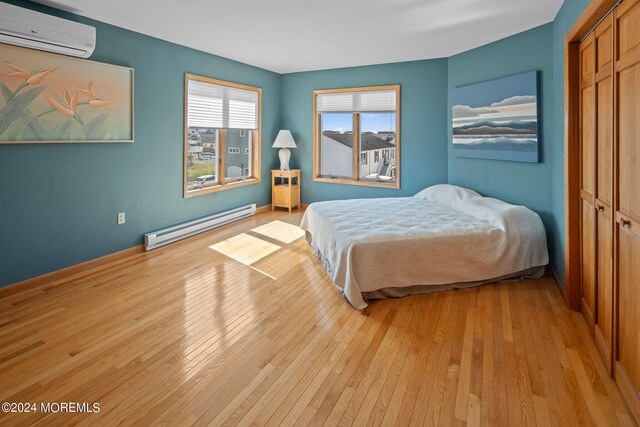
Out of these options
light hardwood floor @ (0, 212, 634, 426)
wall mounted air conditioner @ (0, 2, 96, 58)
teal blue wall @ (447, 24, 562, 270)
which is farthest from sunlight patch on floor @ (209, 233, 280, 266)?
teal blue wall @ (447, 24, 562, 270)

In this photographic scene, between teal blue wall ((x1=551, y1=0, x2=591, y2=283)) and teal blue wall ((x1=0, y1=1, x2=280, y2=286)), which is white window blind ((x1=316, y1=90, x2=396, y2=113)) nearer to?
teal blue wall ((x1=0, y1=1, x2=280, y2=286))

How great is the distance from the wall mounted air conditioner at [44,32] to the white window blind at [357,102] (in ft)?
11.7

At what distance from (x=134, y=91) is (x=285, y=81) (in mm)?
3039

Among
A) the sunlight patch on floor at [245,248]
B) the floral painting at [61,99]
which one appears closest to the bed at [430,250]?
the sunlight patch on floor at [245,248]

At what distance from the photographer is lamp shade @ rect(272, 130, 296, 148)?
632 cm

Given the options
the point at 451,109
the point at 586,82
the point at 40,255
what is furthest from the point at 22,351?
the point at 451,109

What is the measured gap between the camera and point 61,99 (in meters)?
3.29

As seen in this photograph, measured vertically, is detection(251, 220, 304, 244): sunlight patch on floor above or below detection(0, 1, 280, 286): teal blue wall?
below

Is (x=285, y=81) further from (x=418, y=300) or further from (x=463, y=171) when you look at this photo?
(x=418, y=300)

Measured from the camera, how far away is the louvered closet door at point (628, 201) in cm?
172

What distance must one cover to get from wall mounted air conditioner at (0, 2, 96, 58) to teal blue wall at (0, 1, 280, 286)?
27 cm

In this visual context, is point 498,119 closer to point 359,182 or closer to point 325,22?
point 325,22

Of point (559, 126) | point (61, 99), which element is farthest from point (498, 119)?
point (61, 99)

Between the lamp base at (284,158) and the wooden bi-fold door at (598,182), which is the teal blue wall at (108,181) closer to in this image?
the lamp base at (284,158)
